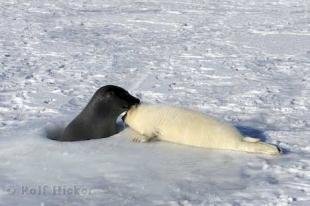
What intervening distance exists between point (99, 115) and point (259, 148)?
1112mm

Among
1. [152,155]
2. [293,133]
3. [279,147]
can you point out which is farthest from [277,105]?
[152,155]

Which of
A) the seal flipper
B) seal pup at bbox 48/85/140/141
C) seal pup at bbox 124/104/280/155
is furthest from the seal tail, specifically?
seal pup at bbox 48/85/140/141

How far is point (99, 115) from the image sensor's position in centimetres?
389

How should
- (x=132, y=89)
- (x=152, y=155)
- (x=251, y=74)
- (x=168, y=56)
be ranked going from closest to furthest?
(x=152, y=155) < (x=132, y=89) < (x=251, y=74) < (x=168, y=56)

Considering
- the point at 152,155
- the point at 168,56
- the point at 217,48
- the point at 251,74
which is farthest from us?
the point at 217,48

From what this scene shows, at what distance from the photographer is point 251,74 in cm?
626

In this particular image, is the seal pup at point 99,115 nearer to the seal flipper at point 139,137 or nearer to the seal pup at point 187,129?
the seal pup at point 187,129

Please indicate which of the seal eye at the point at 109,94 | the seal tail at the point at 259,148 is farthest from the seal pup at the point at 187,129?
the seal eye at the point at 109,94

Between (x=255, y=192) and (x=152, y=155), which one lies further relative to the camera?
(x=152, y=155)

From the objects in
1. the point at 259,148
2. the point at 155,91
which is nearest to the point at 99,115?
the point at 259,148

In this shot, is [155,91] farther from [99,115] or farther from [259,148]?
[259,148]

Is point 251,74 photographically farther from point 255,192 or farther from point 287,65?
point 255,192

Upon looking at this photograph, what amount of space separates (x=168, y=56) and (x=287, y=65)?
4.89ft

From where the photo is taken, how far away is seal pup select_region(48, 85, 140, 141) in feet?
12.7
